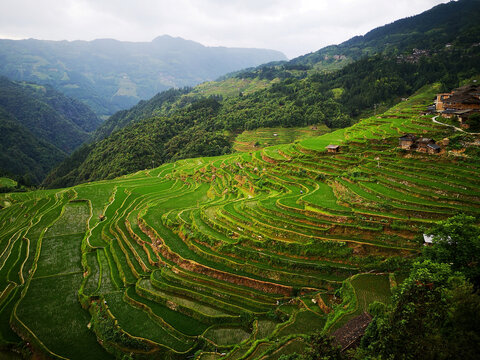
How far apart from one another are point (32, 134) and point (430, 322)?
525 feet

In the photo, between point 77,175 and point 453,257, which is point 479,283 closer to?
point 453,257

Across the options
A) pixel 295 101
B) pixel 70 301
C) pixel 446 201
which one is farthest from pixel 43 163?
pixel 446 201

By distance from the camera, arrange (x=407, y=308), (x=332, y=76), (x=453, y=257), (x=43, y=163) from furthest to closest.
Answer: (x=43, y=163) < (x=332, y=76) < (x=453, y=257) < (x=407, y=308)

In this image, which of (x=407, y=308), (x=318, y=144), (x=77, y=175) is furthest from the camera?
(x=77, y=175)

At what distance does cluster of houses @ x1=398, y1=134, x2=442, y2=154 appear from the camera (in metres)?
24.5

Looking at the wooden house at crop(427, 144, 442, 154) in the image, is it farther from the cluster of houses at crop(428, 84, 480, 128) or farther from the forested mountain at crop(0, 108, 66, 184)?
the forested mountain at crop(0, 108, 66, 184)

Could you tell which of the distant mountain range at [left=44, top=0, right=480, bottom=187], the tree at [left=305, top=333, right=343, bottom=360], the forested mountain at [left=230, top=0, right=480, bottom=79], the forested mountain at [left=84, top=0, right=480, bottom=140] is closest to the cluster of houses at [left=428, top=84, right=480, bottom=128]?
the tree at [left=305, top=333, right=343, bottom=360]

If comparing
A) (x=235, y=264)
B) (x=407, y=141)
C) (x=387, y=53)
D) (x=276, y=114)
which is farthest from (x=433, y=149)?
(x=387, y=53)

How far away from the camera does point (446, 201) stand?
18297mm

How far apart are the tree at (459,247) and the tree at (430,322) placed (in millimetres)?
1124

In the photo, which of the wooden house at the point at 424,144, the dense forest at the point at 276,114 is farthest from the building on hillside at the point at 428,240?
the dense forest at the point at 276,114

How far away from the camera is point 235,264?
19.4 meters

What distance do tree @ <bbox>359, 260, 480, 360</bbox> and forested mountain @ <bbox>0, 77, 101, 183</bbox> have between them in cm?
10489

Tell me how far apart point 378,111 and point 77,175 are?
93.2m
